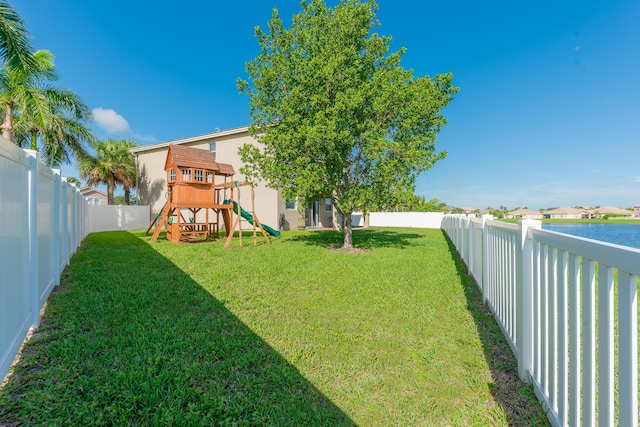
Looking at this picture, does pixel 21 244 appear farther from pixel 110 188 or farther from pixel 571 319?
pixel 110 188

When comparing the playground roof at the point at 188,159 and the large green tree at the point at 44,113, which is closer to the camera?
the playground roof at the point at 188,159

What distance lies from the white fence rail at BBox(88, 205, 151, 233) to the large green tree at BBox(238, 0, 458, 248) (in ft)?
43.0

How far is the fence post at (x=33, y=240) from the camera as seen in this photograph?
9.87 feet

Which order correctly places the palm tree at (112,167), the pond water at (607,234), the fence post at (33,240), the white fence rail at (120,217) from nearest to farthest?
the fence post at (33,240)
the pond water at (607,234)
the white fence rail at (120,217)
the palm tree at (112,167)

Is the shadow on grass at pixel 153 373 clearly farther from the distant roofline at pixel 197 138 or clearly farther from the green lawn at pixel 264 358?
the distant roofline at pixel 197 138

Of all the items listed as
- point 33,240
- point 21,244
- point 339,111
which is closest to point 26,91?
point 339,111

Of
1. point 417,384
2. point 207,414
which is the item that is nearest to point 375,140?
point 417,384

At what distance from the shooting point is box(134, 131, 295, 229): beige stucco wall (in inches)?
674

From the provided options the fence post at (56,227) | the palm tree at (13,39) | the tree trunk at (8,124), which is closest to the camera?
the fence post at (56,227)

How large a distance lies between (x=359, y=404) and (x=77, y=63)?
2142 centimetres

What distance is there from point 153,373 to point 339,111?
7.48 m

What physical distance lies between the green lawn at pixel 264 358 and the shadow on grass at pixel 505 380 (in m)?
0.01

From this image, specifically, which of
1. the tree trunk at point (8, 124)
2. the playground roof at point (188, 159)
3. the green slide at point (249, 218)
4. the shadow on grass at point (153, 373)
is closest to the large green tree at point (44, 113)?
the tree trunk at point (8, 124)

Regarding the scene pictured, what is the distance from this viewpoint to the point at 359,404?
7.10ft
